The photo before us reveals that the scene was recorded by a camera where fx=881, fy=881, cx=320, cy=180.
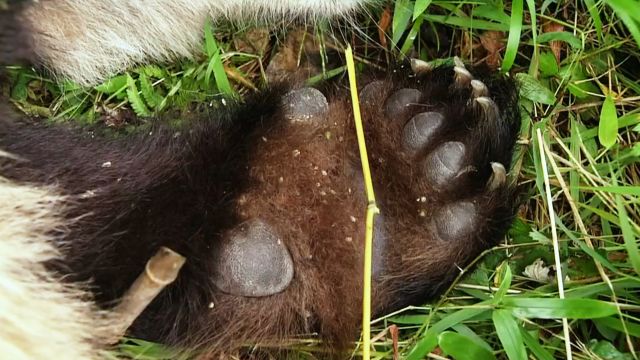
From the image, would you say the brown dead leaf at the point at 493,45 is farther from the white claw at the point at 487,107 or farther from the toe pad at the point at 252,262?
the toe pad at the point at 252,262

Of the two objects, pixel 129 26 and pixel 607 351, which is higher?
pixel 129 26

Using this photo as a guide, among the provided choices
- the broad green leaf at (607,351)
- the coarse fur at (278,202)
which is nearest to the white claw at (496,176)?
the coarse fur at (278,202)

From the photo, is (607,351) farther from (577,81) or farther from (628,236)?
(577,81)

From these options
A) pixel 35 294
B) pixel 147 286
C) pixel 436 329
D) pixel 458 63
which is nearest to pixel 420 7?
pixel 458 63

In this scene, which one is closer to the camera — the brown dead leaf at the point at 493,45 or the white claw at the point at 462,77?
the white claw at the point at 462,77

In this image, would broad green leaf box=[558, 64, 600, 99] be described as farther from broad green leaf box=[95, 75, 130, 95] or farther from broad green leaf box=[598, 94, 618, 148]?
broad green leaf box=[95, 75, 130, 95]

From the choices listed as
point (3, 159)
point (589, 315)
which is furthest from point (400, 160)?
point (3, 159)
